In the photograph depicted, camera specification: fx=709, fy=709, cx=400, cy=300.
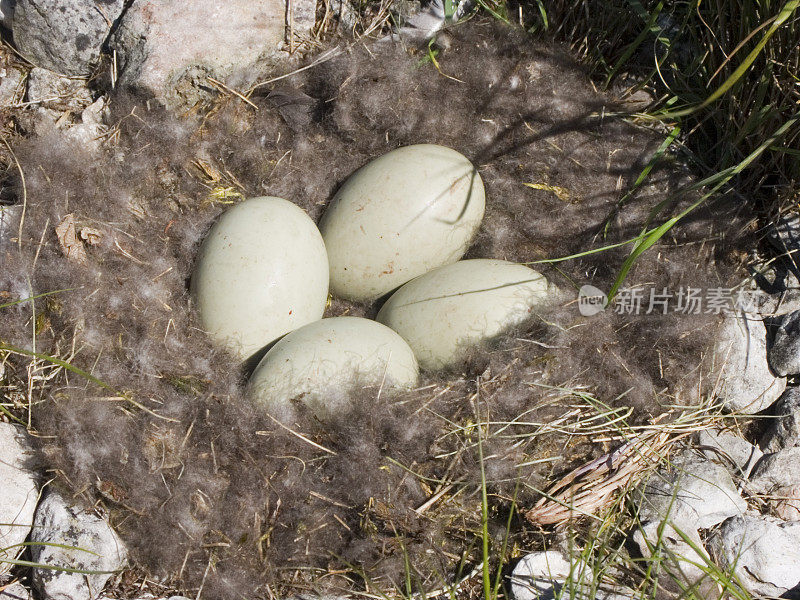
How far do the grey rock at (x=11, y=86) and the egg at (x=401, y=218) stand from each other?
1.26 meters

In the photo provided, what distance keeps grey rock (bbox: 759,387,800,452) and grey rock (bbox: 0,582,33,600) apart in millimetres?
2128

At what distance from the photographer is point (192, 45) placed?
252cm

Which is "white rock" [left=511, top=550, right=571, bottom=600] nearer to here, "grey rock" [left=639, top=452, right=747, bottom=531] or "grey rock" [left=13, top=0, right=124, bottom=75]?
"grey rock" [left=639, top=452, right=747, bottom=531]

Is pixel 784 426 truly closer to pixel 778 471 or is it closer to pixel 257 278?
pixel 778 471

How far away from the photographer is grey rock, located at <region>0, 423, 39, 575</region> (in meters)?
1.90

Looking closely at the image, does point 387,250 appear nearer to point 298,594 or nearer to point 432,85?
point 432,85

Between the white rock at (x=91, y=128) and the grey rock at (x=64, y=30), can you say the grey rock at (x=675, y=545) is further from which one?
the grey rock at (x=64, y=30)

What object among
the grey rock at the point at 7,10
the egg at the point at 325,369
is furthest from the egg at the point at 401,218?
the grey rock at the point at 7,10

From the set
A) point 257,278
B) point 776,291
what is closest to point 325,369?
point 257,278

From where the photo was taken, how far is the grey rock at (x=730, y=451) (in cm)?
211

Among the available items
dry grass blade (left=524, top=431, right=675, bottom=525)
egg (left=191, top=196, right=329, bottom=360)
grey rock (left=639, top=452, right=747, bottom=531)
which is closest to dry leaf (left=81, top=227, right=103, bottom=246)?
egg (left=191, top=196, right=329, bottom=360)

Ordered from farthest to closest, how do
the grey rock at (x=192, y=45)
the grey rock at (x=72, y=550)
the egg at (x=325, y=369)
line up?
the grey rock at (x=192, y=45)
the egg at (x=325, y=369)
the grey rock at (x=72, y=550)

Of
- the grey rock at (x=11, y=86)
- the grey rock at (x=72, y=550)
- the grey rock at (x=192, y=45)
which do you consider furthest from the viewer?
the grey rock at (x=11, y=86)

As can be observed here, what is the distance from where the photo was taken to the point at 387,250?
2.28m
